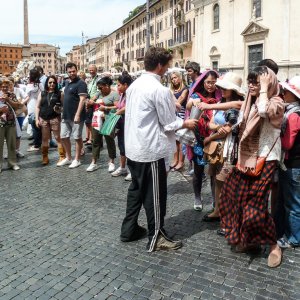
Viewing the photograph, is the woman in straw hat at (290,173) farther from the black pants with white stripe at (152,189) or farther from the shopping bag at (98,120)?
the shopping bag at (98,120)

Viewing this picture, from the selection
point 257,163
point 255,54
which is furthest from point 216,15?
point 257,163

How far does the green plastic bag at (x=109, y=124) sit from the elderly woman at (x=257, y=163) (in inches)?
135

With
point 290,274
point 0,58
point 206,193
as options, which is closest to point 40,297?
point 290,274

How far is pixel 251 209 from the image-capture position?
362 centimetres

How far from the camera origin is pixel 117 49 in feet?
277

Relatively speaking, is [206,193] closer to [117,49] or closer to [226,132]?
[226,132]

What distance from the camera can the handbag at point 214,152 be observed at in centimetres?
432

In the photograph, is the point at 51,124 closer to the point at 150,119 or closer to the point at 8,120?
the point at 8,120

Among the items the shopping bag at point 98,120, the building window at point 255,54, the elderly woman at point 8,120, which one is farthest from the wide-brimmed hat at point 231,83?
the building window at point 255,54

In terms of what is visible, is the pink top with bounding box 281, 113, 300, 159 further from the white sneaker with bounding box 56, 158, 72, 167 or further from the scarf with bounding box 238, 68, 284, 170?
the white sneaker with bounding box 56, 158, 72, 167

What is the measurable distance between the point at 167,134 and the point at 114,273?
1.40 meters

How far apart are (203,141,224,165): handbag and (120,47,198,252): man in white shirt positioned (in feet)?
1.47

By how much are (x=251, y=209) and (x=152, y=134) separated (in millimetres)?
1146

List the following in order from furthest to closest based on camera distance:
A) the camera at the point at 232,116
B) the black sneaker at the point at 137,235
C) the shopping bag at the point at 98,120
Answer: the shopping bag at the point at 98,120 → the black sneaker at the point at 137,235 → the camera at the point at 232,116
